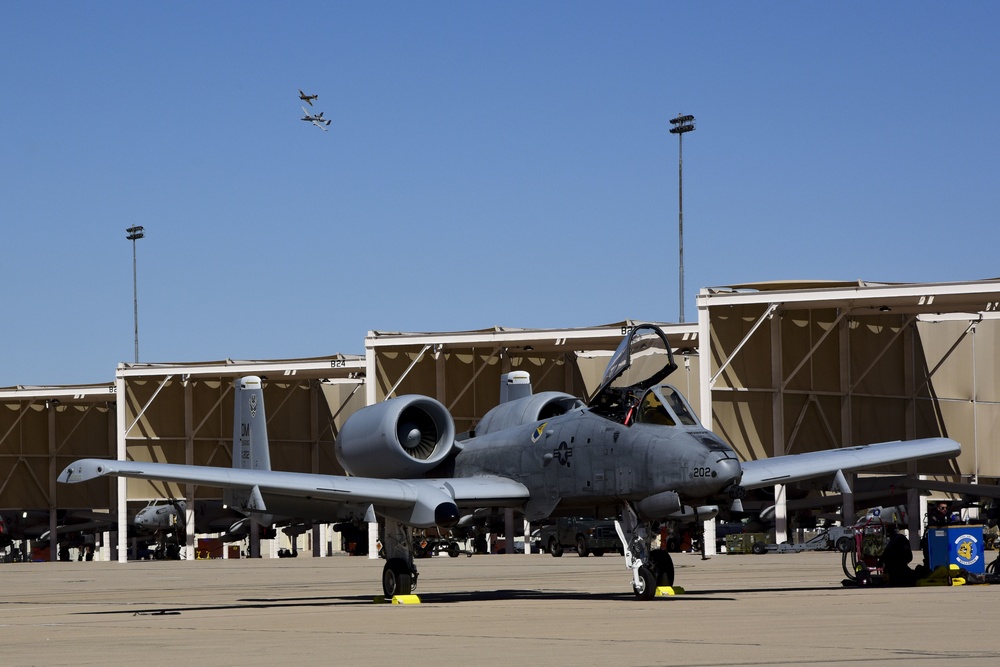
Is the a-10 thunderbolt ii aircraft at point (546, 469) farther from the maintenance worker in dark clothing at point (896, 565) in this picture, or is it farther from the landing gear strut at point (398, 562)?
the maintenance worker in dark clothing at point (896, 565)

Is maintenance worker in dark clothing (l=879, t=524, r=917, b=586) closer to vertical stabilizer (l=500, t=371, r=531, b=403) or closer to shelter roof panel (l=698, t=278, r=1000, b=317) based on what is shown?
vertical stabilizer (l=500, t=371, r=531, b=403)

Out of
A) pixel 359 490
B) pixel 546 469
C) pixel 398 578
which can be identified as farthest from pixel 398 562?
pixel 546 469

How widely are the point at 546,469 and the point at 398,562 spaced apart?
2.69 metres

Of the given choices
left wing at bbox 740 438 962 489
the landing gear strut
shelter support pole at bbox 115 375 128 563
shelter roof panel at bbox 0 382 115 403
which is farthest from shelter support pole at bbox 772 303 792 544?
shelter roof panel at bbox 0 382 115 403

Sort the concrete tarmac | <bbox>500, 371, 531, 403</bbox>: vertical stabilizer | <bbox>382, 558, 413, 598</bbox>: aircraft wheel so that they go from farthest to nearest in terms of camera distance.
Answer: <bbox>500, 371, 531, 403</bbox>: vertical stabilizer, <bbox>382, 558, 413, 598</bbox>: aircraft wheel, the concrete tarmac

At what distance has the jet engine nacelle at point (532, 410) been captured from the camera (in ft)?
72.5

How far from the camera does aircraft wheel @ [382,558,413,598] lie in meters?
20.6

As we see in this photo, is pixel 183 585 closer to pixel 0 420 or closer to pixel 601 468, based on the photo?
pixel 601 468

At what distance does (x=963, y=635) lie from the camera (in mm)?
12281

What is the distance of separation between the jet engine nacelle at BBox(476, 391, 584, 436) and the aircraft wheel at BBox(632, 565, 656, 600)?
365cm

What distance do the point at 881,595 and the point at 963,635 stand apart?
22.5ft

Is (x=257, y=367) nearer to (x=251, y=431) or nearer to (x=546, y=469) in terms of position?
(x=251, y=431)

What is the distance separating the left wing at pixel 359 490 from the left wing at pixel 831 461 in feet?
12.4

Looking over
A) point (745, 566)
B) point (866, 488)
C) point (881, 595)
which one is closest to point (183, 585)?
point (745, 566)
